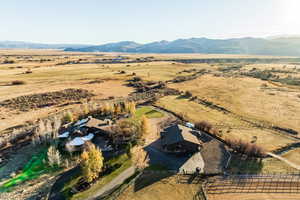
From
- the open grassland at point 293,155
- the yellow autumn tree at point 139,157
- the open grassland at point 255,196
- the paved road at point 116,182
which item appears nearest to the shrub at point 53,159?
the paved road at point 116,182

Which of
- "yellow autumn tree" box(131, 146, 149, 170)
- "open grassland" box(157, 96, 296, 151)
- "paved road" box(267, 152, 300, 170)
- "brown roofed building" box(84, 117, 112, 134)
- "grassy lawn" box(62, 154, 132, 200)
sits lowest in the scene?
"grassy lawn" box(62, 154, 132, 200)

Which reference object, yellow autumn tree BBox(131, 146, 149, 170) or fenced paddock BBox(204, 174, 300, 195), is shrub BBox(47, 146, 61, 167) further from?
fenced paddock BBox(204, 174, 300, 195)

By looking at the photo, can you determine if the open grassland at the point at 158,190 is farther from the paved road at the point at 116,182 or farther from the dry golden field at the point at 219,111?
the paved road at the point at 116,182

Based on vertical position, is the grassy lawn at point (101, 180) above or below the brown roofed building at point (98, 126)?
below

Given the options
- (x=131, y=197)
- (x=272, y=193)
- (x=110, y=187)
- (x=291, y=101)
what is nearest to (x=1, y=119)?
(x=110, y=187)

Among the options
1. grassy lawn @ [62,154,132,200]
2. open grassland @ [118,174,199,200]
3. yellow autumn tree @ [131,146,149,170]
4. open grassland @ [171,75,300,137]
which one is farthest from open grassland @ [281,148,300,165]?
grassy lawn @ [62,154,132,200]

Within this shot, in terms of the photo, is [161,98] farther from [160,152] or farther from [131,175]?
[131,175]

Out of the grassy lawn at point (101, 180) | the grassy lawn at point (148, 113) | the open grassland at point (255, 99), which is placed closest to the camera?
the grassy lawn at point (101, 180)
